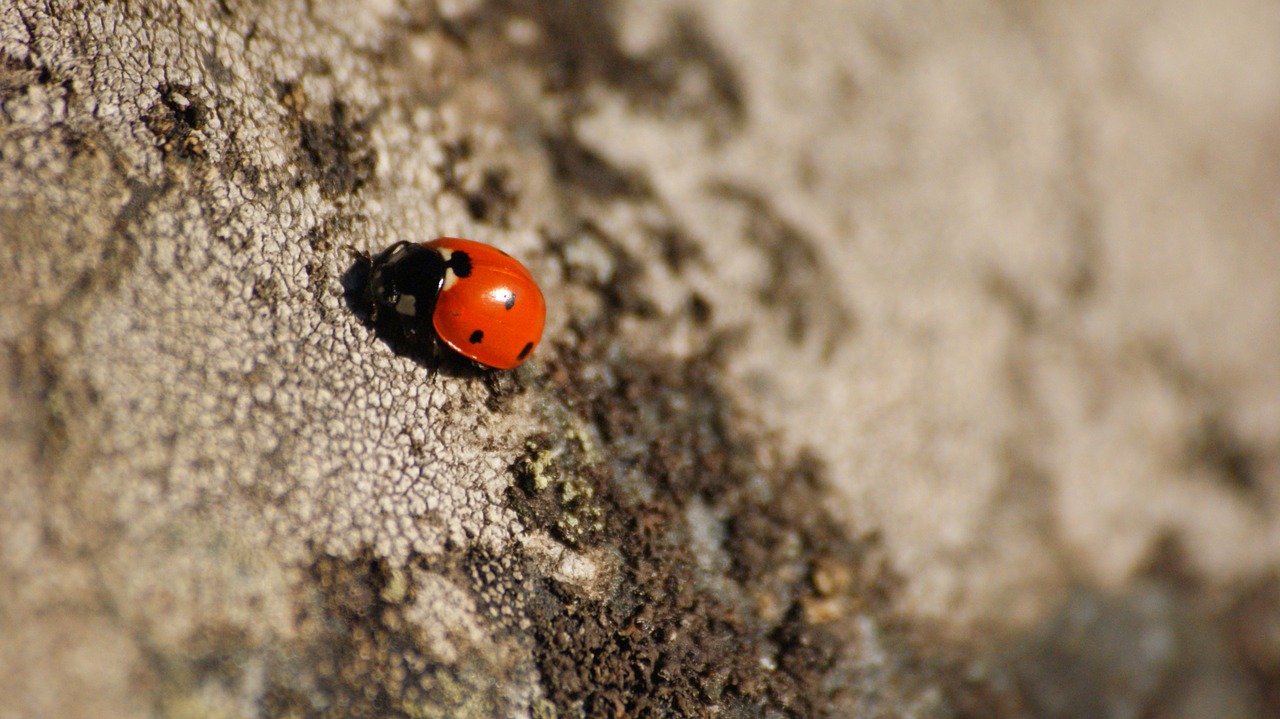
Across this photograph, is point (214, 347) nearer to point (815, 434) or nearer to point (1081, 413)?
point (815, 434)

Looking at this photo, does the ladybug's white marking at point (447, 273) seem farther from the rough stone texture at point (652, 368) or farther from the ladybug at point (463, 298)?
the rough stone texture at point (652, 368)

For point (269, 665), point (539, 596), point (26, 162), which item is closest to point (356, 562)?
point (269, 665)

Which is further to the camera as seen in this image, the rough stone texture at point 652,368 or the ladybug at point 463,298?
the ladybug at point 463,298

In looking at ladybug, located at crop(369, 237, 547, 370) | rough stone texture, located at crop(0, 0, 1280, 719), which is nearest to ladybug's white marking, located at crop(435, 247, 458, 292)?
ladybug, located at crop(369, 237, 547, 370)

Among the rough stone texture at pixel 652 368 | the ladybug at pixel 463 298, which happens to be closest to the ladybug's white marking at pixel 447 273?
the ladybug at pixel 463 298
